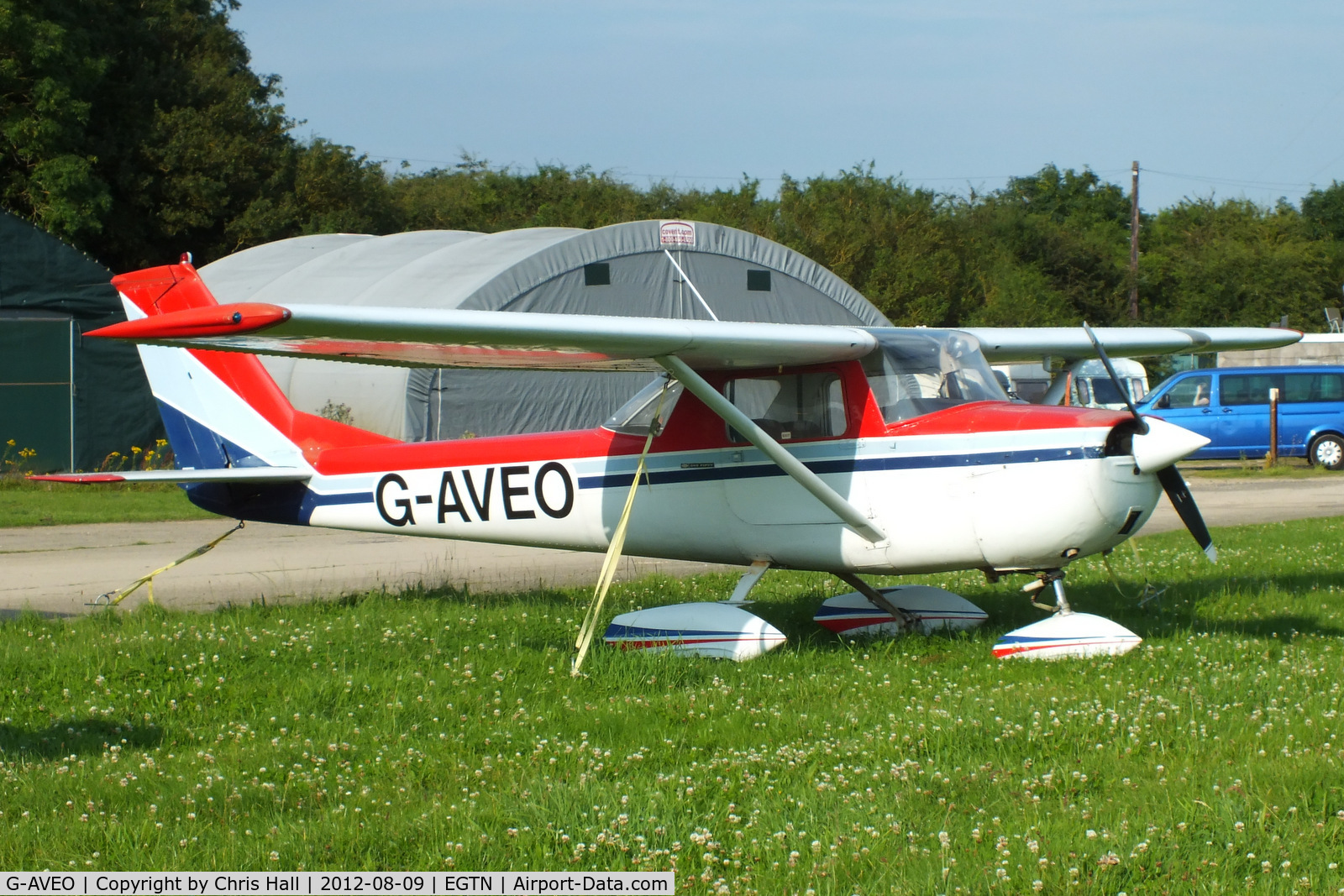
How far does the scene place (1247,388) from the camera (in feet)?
82.9

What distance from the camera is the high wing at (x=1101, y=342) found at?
9164 millimetres

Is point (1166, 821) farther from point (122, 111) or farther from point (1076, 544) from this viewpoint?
point (122, 111)

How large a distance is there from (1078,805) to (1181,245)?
65.4m

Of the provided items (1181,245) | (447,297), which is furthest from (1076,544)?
(1181,245)

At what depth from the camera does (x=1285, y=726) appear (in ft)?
17.6

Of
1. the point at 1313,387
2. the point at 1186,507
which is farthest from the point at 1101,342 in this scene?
the point at 1313,387

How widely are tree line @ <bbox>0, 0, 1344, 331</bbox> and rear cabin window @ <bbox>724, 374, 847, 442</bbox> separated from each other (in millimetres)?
28388

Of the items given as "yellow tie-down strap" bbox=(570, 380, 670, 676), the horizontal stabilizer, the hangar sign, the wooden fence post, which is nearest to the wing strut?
"yellow tie-down strap" bbox=(570, 380, 670, 676)

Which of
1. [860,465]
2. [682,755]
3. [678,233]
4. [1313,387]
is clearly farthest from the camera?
[1313,387]

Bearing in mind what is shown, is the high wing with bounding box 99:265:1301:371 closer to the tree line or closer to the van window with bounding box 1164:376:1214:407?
the van window with bounding box 1164:376:1214:407

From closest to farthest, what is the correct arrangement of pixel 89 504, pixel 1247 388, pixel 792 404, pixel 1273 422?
pixel 792 404 → pixel 89 504 → pixel 1273 422 → pixel 1247 388

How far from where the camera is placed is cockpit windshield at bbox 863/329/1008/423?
24.2ft

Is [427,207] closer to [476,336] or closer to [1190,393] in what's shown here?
[1190,393]

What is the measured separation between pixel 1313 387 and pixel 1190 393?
2.38 m
